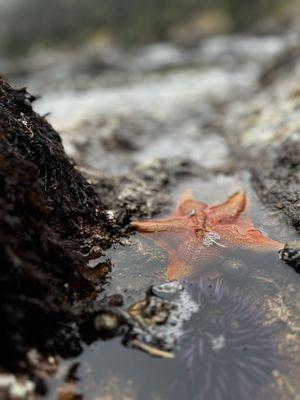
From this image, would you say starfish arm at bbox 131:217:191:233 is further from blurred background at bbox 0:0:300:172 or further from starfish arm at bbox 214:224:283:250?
blurred background at bbox 0:0:300:172

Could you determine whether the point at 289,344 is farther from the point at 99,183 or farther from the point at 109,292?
the point at 99,183

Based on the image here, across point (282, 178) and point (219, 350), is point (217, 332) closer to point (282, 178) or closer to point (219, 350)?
point (219, 350)

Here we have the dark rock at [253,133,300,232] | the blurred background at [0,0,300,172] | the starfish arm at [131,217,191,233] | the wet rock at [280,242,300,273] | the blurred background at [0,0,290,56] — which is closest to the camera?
the wet rock at [280,242,300,273]

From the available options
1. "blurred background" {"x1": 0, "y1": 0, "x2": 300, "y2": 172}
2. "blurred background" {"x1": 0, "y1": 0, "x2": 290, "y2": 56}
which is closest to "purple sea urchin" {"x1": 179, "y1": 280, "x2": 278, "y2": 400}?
"blurred background" {"x1": 0, "y1": 0, "x2": 300, "y2": 172}

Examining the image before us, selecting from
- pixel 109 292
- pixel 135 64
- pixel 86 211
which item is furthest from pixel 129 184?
pixel 135 64

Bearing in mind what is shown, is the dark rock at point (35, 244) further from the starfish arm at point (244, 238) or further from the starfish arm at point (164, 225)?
the starfish arm at point (244, 238)

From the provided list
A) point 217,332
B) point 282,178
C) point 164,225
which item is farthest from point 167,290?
point 282,178
